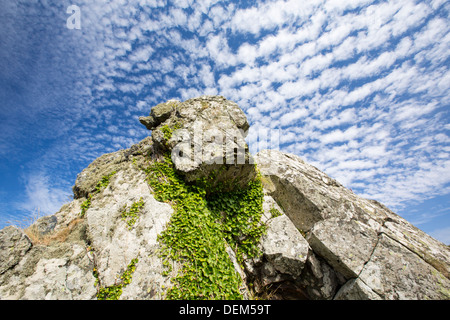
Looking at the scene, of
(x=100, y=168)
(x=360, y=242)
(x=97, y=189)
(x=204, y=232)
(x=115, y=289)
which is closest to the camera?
(x=115, y=289)

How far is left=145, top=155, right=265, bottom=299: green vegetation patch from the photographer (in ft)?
16.7

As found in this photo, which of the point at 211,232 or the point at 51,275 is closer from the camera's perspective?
the point at 51,275

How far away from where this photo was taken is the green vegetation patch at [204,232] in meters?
5.10

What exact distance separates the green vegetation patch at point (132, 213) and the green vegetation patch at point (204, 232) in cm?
63

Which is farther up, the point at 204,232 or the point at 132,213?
the point at 132,213

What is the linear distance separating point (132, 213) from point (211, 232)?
279 centimetres

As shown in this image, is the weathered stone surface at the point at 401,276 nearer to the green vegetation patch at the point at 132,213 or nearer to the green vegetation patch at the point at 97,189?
the green vegetation patch at the point at 132,213

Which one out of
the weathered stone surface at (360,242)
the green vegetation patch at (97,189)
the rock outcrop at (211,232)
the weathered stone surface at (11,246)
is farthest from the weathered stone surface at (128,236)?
the weathered stone surface at (360,242)

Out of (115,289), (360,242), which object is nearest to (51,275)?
(115,289)

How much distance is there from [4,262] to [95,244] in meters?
1.98

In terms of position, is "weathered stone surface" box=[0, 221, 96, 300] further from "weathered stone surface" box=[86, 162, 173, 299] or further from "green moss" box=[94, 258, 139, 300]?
"weathered stone surface" box=[86, 162, 173, 299]

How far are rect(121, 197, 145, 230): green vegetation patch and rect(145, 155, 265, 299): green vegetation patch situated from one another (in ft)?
2.08

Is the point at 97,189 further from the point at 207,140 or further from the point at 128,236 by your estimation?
the point at 207,140

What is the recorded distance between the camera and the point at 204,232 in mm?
6000
